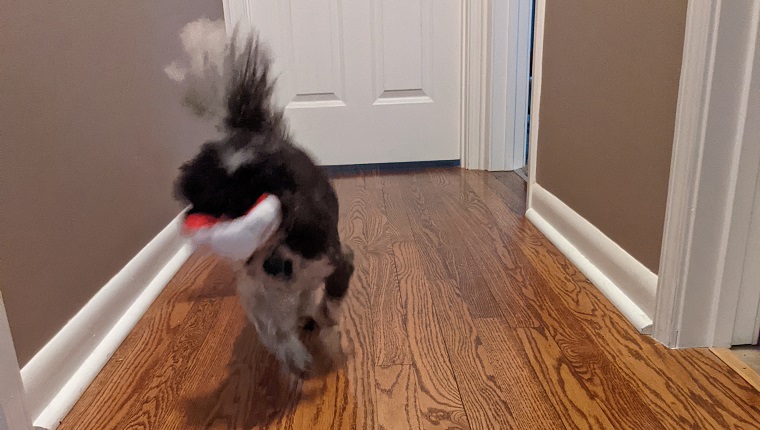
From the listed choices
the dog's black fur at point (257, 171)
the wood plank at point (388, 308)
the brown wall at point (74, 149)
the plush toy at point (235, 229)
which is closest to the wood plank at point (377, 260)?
the wood plank at point (388, 308)

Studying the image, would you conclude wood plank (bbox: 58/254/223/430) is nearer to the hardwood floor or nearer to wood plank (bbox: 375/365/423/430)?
the hardwood floor

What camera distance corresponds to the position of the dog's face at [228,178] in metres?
0.65

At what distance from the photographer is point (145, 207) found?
1184 mm

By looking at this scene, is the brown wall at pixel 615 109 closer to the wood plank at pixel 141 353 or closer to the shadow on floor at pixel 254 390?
the shadow on floor at pixel 254 390

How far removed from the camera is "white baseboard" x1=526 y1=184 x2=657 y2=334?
972 mm

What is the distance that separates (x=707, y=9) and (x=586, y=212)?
52cm

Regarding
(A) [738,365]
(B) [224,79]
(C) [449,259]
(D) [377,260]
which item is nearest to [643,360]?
(A) [738,365]

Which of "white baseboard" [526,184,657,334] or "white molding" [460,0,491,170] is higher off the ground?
"white molding" [460,0,491,170]

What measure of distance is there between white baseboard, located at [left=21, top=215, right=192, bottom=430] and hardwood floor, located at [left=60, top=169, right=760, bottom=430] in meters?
0.02

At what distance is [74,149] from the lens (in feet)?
2.94

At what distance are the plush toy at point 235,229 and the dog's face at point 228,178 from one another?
0.01 meters

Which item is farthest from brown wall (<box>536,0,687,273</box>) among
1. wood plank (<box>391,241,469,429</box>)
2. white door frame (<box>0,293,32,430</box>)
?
white door frame (<box>0,293,32,430</box>)

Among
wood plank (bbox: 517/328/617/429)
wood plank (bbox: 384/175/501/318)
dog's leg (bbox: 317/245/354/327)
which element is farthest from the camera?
wood plank (bbox: 384/175/501/318)

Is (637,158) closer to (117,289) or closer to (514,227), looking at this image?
(514,227)
